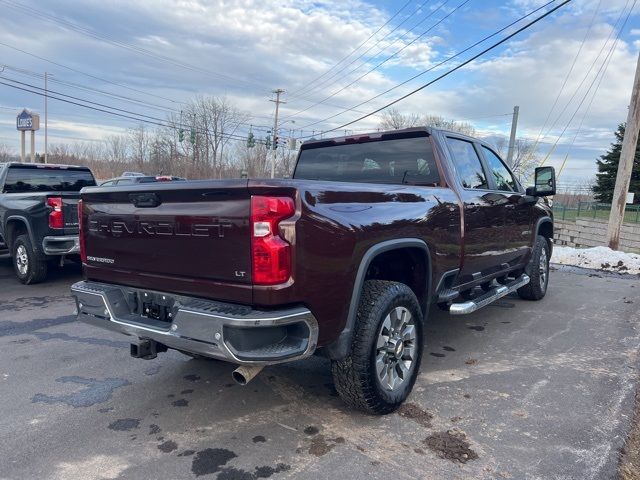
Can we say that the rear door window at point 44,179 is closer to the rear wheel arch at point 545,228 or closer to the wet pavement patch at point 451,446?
the rear wheel arch at point 545,228

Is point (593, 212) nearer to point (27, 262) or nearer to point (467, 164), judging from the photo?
point (467, 164)

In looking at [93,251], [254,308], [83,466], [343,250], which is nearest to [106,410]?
[83,466]

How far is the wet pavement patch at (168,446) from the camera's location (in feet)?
Answer: 9.79

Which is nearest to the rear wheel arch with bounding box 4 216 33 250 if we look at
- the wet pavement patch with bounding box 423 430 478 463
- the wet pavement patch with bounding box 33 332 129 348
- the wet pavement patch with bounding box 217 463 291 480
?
the wet pavement patch with bounding box 33 332 129 348

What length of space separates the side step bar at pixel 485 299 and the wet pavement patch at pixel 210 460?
2.17 meters

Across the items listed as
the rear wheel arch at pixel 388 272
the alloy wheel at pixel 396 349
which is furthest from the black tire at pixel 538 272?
the alloy wheel at pixel 396 349

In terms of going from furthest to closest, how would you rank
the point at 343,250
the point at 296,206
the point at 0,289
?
1. the point at 0,289
2. the point at 343,250
3. the point at 296,206

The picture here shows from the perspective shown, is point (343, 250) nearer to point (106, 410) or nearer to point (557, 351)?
point (106, 410)

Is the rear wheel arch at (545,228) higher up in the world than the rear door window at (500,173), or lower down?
lower down

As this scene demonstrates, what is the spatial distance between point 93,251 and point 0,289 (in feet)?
16.6

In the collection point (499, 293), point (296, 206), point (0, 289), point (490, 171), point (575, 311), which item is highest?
point (490, 171)

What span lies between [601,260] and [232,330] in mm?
10926

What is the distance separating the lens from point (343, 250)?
2.95 meters

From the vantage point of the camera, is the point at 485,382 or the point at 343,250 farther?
the point at 485,382
